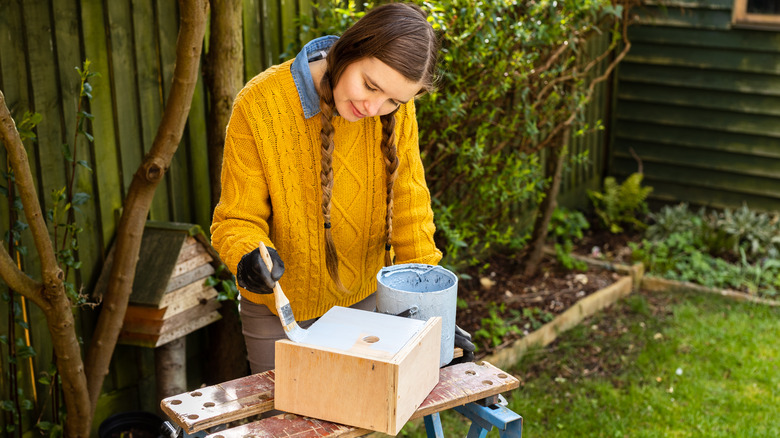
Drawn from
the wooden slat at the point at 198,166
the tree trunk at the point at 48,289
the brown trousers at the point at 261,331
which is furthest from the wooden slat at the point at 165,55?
the brown trousers at the point at 261,331

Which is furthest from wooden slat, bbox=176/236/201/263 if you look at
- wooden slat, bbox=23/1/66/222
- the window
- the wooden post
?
the window

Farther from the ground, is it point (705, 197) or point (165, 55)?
point (165, 55)

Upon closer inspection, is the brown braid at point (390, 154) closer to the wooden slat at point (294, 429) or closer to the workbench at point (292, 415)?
the workbench at point (292, 415)

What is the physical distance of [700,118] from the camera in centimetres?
652

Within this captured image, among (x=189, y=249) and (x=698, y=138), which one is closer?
(x=189, y=249)

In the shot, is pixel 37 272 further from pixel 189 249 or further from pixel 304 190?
pixel 304 190

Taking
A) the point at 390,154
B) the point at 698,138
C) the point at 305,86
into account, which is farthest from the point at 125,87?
the point at 698,138

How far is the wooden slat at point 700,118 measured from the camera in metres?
6.25

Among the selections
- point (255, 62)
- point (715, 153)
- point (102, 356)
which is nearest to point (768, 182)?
point (715, 153)

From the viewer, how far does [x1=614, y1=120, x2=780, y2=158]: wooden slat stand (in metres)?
6.29

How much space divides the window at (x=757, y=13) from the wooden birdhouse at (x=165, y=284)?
4.90 m

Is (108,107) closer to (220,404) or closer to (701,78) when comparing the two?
(220,404)

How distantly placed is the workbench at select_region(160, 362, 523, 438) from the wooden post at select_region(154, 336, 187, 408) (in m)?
1.34

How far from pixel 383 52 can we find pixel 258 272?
0.62 m
